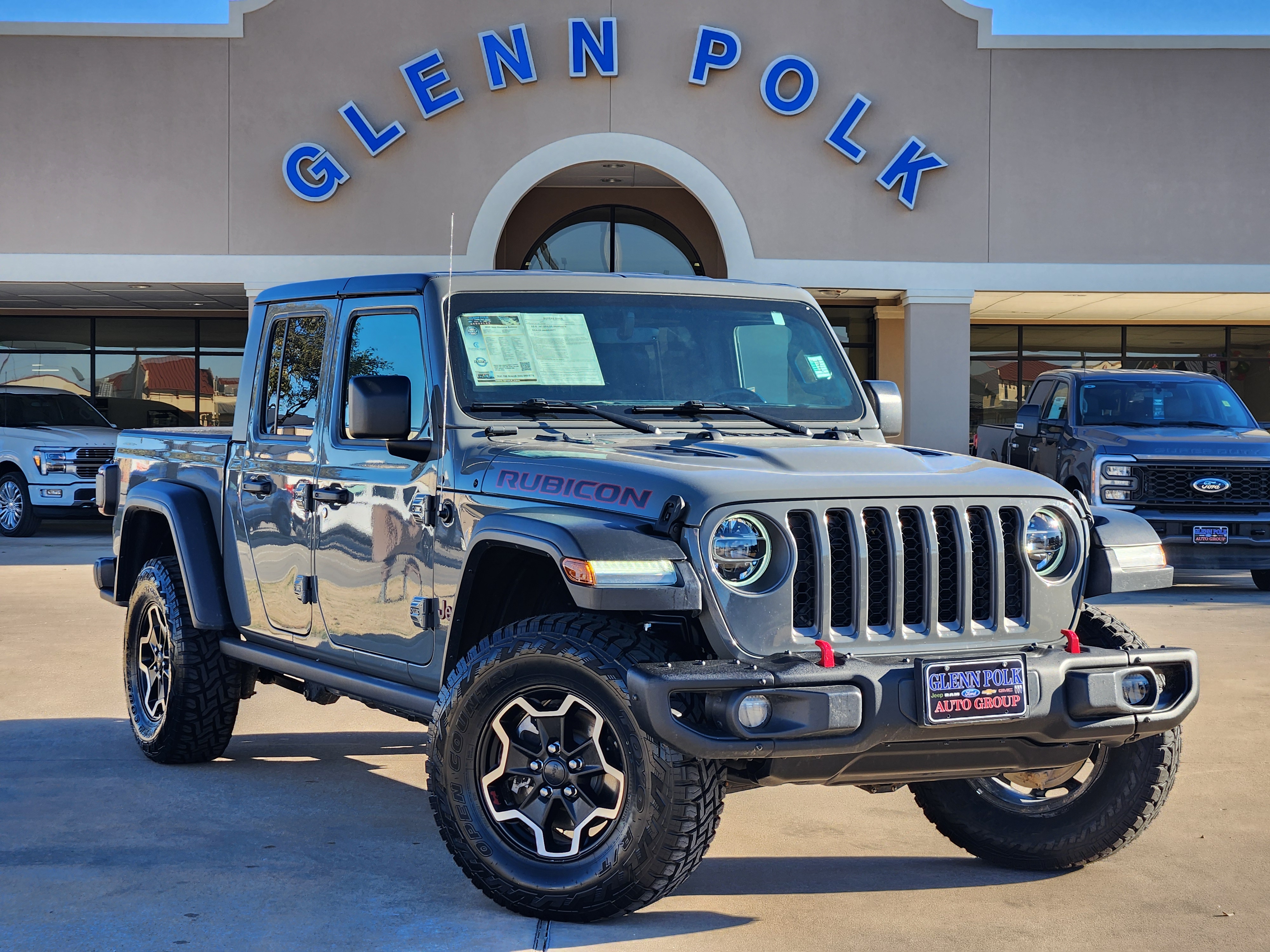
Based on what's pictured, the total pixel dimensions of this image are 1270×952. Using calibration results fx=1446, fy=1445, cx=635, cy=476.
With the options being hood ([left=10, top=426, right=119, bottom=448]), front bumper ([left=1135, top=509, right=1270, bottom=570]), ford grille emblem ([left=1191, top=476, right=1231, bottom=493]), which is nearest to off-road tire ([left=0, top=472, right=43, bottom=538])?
hood ([left=10, top=426, right=119, bottom=448])

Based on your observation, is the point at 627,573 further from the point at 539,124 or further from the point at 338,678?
the point at 539,124

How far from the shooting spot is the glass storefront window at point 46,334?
86.2 feet

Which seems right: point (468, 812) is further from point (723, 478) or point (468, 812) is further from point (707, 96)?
point (707, 96)

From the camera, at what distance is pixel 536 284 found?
534cm

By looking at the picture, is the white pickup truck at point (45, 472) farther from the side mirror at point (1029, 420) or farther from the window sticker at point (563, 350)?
the window sticker at point (563, 350)

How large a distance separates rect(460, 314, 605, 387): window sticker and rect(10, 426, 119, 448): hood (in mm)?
14042

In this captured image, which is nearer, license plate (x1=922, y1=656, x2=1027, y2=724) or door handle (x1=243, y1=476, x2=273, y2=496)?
Answer: license plate (x1=922, y1=656, x2=1027, y2=724)

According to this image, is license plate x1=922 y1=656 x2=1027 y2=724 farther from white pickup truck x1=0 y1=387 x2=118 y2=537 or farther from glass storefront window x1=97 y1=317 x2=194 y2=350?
glass storefront window x1=97 y1=317 x2=194 y2=350

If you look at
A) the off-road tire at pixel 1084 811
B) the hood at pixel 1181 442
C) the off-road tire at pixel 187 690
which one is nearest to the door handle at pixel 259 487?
the off-road tire at pixel 187 690

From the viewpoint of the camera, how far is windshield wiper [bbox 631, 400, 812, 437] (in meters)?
5.20

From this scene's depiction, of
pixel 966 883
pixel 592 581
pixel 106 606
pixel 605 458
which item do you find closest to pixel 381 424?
pixel 605 458

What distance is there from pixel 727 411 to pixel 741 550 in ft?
4.33

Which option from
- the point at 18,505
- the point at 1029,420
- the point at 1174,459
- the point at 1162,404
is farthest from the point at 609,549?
the point at 18,505

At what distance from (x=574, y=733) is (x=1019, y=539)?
4.76ft
